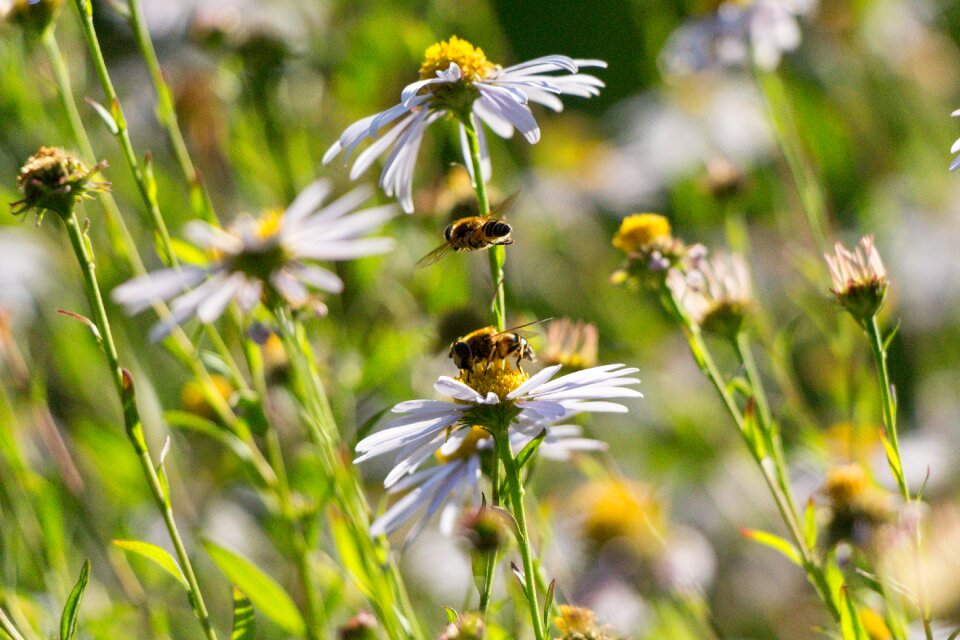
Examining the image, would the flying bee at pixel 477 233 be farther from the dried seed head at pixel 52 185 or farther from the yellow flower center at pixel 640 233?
the dried seed head at pixel 52 185

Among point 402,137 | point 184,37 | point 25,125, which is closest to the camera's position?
point 402,137

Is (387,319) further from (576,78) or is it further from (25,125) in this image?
(576,78)

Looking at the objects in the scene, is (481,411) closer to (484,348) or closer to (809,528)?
(484,348)

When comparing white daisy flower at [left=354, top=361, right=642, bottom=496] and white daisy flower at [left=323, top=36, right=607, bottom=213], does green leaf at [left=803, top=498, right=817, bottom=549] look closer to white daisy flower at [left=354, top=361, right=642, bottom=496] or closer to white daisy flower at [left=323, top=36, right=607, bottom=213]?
white daisy flower at [left=354, top=361, right=642, bottom=496]

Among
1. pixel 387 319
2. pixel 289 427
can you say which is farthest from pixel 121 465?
pixel 387 319

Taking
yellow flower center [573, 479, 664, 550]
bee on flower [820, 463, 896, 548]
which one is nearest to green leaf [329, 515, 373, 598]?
bee on flower [820, 463, 896, 548]

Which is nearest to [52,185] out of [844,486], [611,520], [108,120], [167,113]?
[108,120]
